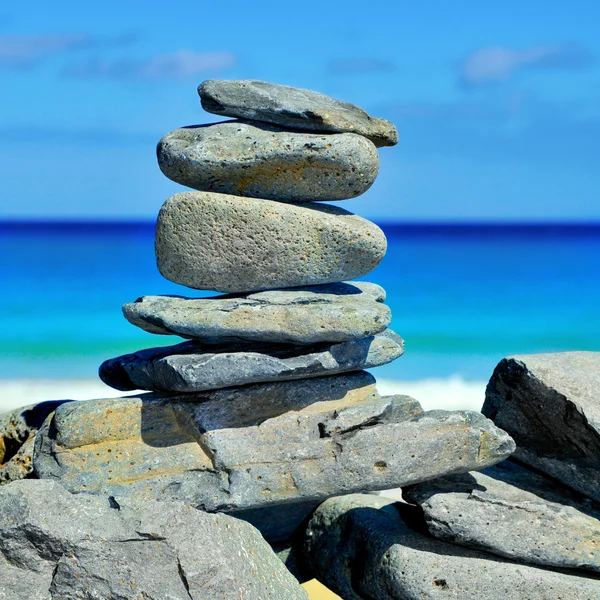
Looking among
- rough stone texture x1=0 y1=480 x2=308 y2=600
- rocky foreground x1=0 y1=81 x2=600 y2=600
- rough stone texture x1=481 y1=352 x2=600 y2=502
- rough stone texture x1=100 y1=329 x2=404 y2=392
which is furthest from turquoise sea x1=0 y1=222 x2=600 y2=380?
rough stone texture x1=0 y1=480 x2=308 y2=600

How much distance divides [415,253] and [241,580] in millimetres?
47616

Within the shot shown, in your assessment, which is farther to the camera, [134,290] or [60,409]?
[134,290]

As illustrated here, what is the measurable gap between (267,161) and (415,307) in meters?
23.2

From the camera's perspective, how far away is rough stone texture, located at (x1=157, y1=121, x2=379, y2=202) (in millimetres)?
7660

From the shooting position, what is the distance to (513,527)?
24.6 ft

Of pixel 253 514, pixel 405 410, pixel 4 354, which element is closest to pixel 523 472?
pixel 405 410

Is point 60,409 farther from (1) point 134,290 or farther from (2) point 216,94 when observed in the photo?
(1) point 134,290

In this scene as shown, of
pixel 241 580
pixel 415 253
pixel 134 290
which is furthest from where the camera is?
pixel 415 253

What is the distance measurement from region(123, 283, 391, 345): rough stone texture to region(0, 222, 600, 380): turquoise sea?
13.0m

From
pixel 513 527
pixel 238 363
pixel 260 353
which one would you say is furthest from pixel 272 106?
pixel 513 527

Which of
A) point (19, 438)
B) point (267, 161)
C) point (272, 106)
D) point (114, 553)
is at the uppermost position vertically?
point (272, 106)

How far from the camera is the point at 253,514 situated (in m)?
9.23

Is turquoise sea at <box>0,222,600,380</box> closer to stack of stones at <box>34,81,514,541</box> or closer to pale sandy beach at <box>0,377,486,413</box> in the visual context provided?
pale sandy beach at <box>0,377,486,413</box>

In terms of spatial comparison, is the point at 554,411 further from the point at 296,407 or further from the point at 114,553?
the point at 114,553
